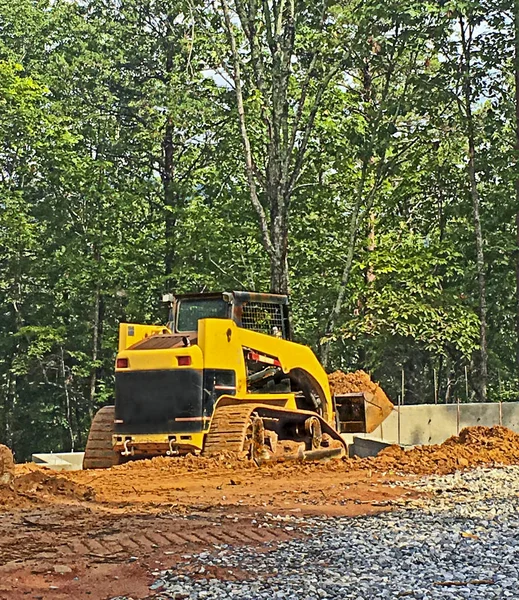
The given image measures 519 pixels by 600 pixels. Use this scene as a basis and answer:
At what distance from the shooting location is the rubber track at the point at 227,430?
12070mm

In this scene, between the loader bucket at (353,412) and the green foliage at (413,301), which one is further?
the green foliage at (413,301)

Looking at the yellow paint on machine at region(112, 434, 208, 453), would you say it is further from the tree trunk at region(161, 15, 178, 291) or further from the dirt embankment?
the tree trunk at region(161, 15, 178, 291)

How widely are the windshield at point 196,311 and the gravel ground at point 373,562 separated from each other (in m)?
5.71

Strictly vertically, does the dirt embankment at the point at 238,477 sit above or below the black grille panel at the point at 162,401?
below

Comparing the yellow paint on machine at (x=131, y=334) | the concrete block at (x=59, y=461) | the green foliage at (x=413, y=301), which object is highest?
the green foliage at (x=413, y=301)

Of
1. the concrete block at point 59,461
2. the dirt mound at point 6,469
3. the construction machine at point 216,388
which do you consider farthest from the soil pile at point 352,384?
the dirt mound at point 6,469

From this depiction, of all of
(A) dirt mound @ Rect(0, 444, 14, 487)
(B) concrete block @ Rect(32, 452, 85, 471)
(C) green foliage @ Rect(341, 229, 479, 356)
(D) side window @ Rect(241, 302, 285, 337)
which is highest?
(C) green foliage @ Rect(341, 229, 479, 356)

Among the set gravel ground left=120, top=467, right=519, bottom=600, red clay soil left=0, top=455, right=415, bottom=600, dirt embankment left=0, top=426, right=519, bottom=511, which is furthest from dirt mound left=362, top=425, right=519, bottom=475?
gravel ground left=120, top=467, right=519, bottom=600

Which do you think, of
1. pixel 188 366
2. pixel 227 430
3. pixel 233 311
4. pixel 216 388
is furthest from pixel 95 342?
pixel 227 430

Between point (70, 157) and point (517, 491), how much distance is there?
71.5 feet

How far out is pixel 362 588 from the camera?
5.55 meters

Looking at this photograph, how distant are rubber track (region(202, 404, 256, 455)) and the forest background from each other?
8.62 metres

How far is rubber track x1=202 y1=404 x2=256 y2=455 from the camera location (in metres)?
12.1

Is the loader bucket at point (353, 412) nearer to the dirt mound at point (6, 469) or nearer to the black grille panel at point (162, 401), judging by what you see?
the black grille panel at point (162, 401)
